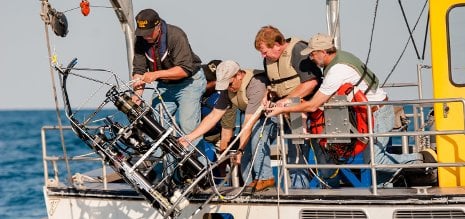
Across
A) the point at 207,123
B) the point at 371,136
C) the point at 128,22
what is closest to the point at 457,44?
the point at 371,136

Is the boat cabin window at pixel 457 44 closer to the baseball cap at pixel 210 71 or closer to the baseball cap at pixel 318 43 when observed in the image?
the baseball cap at pixel 318 43

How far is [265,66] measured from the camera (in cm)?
1220

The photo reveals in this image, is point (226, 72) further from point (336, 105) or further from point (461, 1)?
point (461, 1)

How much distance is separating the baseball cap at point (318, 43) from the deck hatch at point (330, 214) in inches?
61.5

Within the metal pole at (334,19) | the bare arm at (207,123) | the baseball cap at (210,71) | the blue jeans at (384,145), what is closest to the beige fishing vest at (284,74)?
the bare arm at (207,123)

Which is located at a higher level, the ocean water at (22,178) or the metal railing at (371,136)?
the metal railing at (371,136)

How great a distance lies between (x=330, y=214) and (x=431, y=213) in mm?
999

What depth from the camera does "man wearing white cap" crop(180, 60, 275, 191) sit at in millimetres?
12133

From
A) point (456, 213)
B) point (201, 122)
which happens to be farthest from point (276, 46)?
point (456, 213)

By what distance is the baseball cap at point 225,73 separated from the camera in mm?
12102

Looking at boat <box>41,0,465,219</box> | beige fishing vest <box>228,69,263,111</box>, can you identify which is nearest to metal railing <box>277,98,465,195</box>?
boat <box>41,0,465,219</box>

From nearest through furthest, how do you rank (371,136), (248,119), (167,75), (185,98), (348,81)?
(371,136), (348,81), (248,119), (167,75), (185,98)

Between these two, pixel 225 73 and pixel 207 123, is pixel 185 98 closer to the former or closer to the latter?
pixel 207 123

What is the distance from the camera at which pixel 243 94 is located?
12383mm
